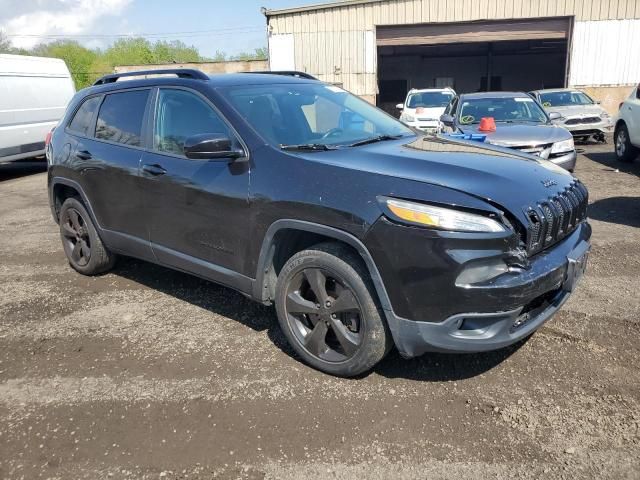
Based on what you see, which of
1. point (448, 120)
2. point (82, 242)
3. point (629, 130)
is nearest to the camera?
point (82, 242)

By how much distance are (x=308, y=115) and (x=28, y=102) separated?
34.0 feet

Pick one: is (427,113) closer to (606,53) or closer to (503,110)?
(503,110)

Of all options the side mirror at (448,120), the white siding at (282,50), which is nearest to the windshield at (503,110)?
the side mirror at (448,120)

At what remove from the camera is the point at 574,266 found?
3.04 meters

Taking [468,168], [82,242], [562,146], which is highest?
[468,168]

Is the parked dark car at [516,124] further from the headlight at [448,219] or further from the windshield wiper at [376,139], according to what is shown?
the headlight at [448,219]

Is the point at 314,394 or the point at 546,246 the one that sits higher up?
the point at 546,246

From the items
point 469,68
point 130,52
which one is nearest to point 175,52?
point 130,52

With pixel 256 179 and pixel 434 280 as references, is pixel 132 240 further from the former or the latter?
pixel 434 280

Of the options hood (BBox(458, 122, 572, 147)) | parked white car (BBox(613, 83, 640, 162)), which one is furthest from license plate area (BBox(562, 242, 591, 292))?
parked white car (BBox(613, 83, 640, 162))

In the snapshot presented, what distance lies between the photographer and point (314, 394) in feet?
10.0

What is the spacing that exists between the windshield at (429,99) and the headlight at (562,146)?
8.74m

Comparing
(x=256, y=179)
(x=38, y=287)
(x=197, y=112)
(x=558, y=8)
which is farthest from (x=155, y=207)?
(x=558, y=8)

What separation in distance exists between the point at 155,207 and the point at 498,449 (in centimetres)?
279
